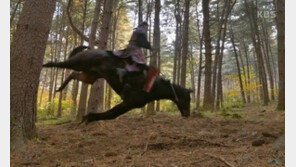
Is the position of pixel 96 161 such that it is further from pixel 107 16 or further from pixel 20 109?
pixel 107 16

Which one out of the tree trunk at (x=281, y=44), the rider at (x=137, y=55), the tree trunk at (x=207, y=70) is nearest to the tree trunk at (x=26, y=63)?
the rider at (x=137, y=55)

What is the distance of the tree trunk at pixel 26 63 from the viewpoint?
5.64m

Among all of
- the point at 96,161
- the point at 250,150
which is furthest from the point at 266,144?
the point at 96,161

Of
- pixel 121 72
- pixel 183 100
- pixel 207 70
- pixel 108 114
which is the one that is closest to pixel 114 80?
pixel 121 72

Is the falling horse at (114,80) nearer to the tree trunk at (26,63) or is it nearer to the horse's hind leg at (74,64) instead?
the horse's hind leg at (74,64)

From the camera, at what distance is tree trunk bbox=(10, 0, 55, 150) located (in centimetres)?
564

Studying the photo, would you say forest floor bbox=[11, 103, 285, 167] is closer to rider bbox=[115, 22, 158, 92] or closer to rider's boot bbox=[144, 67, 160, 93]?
Result: rider's boot bbox=[144, 67, 160, 93]

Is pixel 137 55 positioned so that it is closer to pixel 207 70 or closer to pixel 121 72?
pixel 121 72

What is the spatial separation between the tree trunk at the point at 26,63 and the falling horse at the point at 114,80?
1293mm

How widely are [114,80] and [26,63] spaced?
2303 mm

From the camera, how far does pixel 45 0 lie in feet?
20.0

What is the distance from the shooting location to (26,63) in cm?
577

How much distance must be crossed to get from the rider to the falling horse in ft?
0.36

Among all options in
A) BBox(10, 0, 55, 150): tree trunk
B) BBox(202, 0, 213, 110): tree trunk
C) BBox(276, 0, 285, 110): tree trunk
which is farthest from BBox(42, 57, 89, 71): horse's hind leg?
BBox(202, 0, 213, 110): tree trunk
